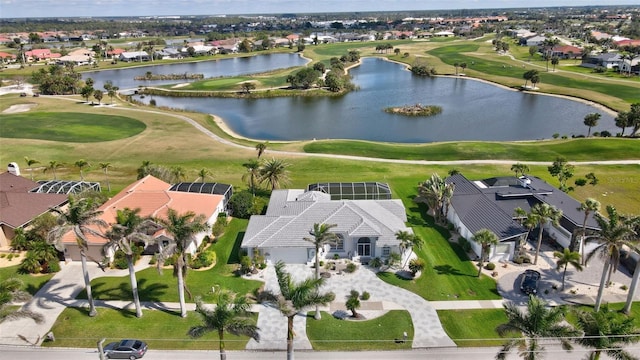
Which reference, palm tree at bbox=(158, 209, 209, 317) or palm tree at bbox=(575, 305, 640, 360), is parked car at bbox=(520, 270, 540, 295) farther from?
palm tree at bbox=(158, 209, 209, 317)

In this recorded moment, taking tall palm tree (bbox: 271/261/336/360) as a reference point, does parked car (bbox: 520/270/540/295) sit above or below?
below

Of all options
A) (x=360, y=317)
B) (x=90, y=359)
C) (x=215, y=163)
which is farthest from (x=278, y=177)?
(x=90, y=359)

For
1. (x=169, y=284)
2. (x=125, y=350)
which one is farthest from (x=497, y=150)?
(x=125, y=350)

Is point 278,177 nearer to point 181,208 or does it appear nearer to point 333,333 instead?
point 181,208

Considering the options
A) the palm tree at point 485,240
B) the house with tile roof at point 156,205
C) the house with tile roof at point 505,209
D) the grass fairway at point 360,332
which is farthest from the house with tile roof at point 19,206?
the house with tile roof at point 505,209

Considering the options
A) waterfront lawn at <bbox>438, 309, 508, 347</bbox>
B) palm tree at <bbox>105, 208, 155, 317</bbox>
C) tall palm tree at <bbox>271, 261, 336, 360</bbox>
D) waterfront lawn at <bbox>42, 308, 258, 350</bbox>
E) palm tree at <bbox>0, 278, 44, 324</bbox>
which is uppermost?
palm tree at <bbox>105, 208, 155, 317</bbox>

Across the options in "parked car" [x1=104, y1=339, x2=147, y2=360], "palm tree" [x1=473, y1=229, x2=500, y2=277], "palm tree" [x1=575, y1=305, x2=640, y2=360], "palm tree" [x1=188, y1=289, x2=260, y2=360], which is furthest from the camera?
"palm tree" [x1=473, y1=229, x2=500, y2=277]

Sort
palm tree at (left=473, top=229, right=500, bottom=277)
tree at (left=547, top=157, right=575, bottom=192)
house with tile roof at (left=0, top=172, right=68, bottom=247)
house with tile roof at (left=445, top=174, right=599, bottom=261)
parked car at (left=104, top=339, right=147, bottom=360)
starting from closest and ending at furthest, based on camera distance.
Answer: parked car at (left=104, top=339, right=147, bottom=360), palm tree at (left=473, top=229, right=500, bottom=277), house with tile roof at (left=445, top=174, right=599, bottom=261), house with tile roof at (left=0, top=172, right=68, bottom=247), tree at (left=547, top=157, right=575, bottom=192)

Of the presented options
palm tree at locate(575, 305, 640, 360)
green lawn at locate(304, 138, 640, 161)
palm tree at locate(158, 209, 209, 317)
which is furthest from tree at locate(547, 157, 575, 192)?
palm tree at locate(158, 209, 209, 317)
